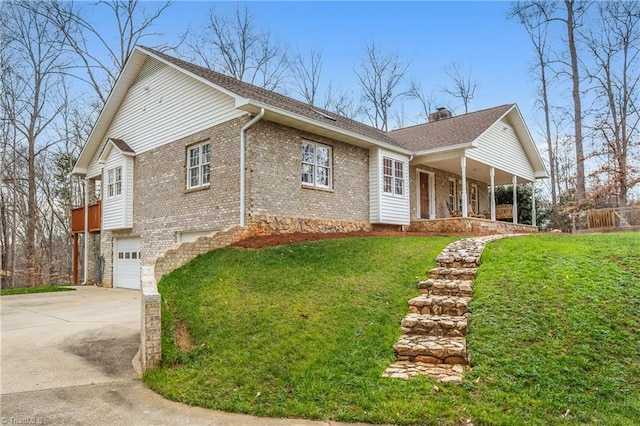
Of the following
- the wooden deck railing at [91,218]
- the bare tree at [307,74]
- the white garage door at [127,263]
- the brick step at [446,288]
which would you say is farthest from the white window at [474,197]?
the wooden deck railing at [91,218]

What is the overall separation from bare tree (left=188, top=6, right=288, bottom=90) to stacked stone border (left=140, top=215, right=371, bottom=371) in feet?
59.3

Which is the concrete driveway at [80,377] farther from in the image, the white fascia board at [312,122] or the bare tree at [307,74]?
the bare tree at [307,74]

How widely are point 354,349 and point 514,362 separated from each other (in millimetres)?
1978

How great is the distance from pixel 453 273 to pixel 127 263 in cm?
1316

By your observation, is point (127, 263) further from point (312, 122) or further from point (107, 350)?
point (107, 350)

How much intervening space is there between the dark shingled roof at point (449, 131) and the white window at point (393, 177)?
5.25ft

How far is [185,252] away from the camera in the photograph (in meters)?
9.94

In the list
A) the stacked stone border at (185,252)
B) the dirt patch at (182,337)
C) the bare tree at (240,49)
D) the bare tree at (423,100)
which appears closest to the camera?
the stacked stone border at (185,252)

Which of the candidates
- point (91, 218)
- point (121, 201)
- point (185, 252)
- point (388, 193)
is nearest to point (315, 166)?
point (388, 193)

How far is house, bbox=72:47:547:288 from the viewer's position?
11719 millimetres

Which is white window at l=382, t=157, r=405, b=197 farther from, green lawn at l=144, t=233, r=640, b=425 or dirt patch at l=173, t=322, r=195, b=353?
dirt patch at l=173, t=322, r=195, b=353

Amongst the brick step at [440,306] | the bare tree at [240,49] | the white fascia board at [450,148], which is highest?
the bare tree at [240,49]

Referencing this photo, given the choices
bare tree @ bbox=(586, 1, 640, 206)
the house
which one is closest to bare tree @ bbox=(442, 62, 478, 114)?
bare tree @ bbox=(586, 1, 640, 206)

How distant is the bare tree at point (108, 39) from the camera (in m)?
23.5
